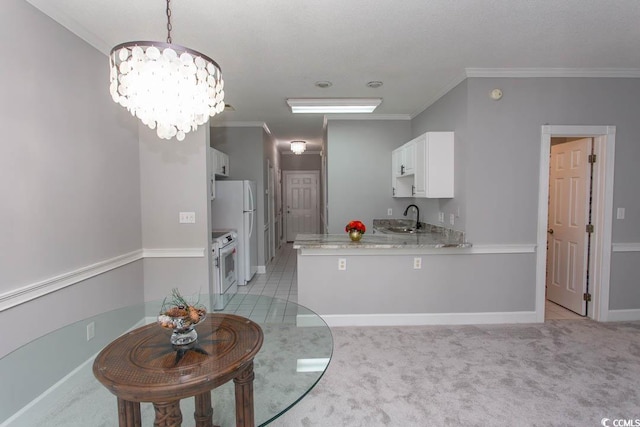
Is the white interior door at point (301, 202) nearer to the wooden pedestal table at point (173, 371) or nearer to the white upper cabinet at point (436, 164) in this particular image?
the white upper cabinet at point (436, 164)

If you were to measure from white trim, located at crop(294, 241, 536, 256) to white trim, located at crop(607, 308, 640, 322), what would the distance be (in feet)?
3.61

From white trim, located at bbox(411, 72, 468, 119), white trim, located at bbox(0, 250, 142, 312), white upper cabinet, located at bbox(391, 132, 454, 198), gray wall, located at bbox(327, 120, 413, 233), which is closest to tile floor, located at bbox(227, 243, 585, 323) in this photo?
white trim, located at bbox(0, 250, 142, 312)

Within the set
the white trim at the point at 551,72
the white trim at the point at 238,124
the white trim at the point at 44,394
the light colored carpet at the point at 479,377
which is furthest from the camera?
the white trim at the point at 238,124

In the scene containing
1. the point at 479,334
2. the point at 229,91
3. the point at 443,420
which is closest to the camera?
the point at 443,420

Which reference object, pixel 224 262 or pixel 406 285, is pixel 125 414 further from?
pixel 224 262

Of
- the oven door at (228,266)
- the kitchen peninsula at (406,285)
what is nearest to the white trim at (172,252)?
the oven door at (228,266)

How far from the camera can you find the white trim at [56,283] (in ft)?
5.75

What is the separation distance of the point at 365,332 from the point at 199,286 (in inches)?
70.1

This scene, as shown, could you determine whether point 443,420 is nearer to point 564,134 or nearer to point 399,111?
point 564,134

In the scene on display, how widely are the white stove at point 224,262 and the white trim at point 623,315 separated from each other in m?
4.16

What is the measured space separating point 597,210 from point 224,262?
428 centimetres

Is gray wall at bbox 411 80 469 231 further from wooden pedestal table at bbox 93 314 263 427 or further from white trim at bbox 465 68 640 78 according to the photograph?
wooden pedestal table at bbox 93 314 263 427

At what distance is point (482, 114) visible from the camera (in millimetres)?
3201

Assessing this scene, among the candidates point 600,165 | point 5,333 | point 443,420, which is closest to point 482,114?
point 600,165
